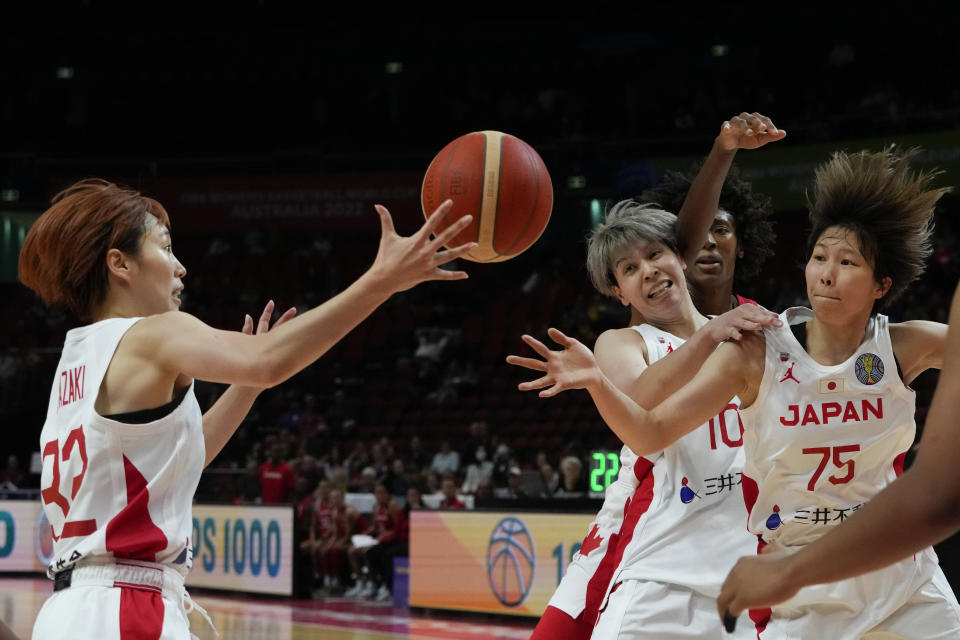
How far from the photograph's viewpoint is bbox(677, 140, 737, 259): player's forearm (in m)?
4.03

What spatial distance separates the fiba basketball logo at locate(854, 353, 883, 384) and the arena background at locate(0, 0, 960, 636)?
1232cm

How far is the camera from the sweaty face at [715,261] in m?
4.29

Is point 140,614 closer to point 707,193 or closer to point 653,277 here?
point 653,277

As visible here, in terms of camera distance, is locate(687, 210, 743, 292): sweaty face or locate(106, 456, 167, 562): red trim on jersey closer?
locate(106, 456, 167, 562): red trim on jersey

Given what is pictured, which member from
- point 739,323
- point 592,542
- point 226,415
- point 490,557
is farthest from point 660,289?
point 490,557

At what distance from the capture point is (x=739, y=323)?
317cm

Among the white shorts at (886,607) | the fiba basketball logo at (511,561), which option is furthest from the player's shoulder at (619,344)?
the fiba basketball logo at (511,561)

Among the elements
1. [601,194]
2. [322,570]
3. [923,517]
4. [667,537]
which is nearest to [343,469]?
[322,570]

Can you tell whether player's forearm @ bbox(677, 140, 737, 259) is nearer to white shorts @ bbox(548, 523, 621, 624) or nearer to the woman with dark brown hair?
white shorts @ bbox(548, 523, 621, 624)

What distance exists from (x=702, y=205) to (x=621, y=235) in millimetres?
306

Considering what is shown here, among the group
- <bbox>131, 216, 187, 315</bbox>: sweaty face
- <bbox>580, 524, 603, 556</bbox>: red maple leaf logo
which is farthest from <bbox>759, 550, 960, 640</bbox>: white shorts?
<bbox>131, 216, 187, 315</bbox>: sweaty face

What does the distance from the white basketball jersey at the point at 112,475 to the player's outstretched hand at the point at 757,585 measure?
4.60 ft

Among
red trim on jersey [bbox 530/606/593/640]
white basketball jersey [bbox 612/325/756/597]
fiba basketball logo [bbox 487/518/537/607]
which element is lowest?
fiba basketball logo [bbox 487/518/537/607]

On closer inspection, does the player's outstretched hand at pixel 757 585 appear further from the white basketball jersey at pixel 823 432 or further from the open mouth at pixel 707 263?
the open mouth at pixel 707 263
